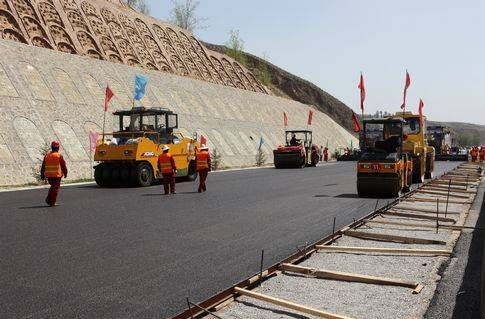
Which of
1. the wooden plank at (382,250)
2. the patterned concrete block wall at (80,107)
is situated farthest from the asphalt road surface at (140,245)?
the patterned concrete block wall at (80,107)

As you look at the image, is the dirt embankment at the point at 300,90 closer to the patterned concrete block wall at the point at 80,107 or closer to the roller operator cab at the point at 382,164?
the patterned concrete block wall at the point at 80,107

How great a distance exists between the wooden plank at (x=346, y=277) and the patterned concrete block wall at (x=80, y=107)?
16.5m

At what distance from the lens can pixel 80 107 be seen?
26.8 metres

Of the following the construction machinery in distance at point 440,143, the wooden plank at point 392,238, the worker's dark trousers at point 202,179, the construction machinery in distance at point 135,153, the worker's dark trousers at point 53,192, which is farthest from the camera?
the construction machinery in distance at point 440,143

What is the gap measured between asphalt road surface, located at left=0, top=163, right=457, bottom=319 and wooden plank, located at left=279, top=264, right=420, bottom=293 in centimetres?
58

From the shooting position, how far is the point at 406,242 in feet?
25.3

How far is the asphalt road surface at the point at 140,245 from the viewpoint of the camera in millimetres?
4906

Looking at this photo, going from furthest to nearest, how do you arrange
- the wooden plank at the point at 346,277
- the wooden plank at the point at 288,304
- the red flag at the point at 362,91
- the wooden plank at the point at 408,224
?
the red flag at the point at 362,91
the wooden plank at the point at 408,224
the wooden plank at the point at 346,277
the wooden plank at the point at 288,304

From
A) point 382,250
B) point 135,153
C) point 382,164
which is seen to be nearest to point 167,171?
point 135,153

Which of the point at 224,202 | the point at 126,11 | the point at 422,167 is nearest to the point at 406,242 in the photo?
the point at 224,202

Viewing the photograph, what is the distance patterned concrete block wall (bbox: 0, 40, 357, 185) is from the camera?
71.5ft

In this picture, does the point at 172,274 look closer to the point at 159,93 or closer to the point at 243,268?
the point at 243,268

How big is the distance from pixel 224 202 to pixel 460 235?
6182mm

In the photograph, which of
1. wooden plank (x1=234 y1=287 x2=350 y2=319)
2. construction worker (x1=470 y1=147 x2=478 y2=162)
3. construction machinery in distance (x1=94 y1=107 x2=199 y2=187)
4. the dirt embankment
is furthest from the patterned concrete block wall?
the dirt embankment
